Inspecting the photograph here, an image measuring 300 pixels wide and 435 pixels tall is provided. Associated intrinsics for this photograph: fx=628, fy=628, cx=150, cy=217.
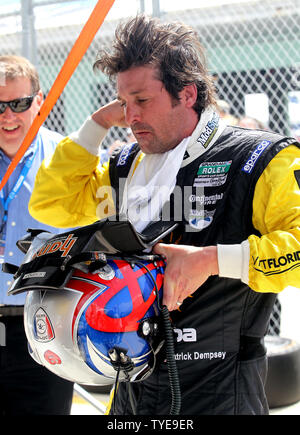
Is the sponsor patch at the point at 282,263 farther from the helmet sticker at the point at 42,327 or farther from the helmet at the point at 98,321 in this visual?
the helmet sticker at the point at 42,327

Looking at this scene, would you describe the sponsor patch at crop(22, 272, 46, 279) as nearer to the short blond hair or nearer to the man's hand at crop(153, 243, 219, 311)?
the man's hand at crop(153, 243, 219, 311)

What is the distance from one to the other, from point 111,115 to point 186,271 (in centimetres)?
95

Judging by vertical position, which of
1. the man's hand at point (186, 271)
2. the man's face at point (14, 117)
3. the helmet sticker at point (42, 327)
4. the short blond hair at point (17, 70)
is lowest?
the helmet sticker at point (42, 327)

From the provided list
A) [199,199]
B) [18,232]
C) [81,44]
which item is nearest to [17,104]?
[18,232]

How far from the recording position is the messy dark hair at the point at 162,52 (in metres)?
2.13

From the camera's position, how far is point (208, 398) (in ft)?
6.83

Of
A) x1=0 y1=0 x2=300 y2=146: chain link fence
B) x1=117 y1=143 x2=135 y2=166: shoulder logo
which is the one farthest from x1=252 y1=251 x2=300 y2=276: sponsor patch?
x1=0 y1=0 x2=300 y2=146: chain link fence

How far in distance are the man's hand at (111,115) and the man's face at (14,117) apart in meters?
0.76

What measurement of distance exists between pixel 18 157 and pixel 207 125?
836 millimetres

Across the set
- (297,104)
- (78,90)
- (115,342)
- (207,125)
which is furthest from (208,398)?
(78,90)

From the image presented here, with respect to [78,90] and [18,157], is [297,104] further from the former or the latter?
[78,90]

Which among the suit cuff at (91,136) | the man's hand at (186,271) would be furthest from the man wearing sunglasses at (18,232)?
the man's hand at (186,271)

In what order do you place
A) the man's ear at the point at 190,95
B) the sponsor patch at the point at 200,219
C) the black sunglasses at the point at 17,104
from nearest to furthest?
the sponsor patch at the point at 200,219 → the man's ear at the point at 190,95 → the black sunglasses at the point at 17,104

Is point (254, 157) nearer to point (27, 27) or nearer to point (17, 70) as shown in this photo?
point (17, 70)
